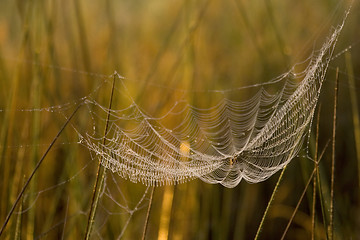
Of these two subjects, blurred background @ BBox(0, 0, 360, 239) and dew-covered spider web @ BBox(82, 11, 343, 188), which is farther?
blurred background @ BBox(0, 0, 360, 239)

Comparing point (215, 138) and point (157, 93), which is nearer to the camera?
point (215, 138)

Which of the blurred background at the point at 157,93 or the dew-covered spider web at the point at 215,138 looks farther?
the blurred background at the point at 157,93

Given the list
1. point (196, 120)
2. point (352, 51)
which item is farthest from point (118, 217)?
point (352, 51)

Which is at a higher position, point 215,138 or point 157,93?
point 157,93
